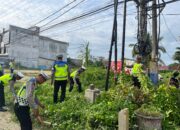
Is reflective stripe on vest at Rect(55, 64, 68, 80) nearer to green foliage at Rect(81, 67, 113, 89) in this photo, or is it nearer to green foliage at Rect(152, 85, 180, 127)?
green foliage at Rect(152, 85, 180, 127)

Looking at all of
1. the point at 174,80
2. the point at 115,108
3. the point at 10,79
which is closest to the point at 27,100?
the point at 10,79

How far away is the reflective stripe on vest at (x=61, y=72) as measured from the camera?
13320 mm

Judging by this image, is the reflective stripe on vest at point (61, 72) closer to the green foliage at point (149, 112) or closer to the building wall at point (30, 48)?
the green foliage at point (149, 112)

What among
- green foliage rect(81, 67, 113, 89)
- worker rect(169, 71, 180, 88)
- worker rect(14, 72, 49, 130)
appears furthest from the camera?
green foliage rect(81, 67, 113, 89)

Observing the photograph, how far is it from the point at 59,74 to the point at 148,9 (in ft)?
22.5

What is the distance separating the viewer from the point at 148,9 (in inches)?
703

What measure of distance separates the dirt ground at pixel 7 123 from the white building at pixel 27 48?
5056cm

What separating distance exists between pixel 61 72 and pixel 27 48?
191 feet

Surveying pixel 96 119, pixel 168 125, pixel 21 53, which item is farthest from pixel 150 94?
pixel 21 53

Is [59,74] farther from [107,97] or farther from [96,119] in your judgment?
[96,119]

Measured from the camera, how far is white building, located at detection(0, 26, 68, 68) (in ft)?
218

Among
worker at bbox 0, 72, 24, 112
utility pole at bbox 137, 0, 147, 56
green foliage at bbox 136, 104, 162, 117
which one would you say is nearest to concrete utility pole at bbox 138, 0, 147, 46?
utility pole at bbox 137, 0, 147, 56

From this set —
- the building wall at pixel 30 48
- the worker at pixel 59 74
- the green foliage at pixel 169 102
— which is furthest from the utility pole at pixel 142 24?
the building wall at pixel 30 48

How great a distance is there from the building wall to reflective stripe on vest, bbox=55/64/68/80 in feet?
175
